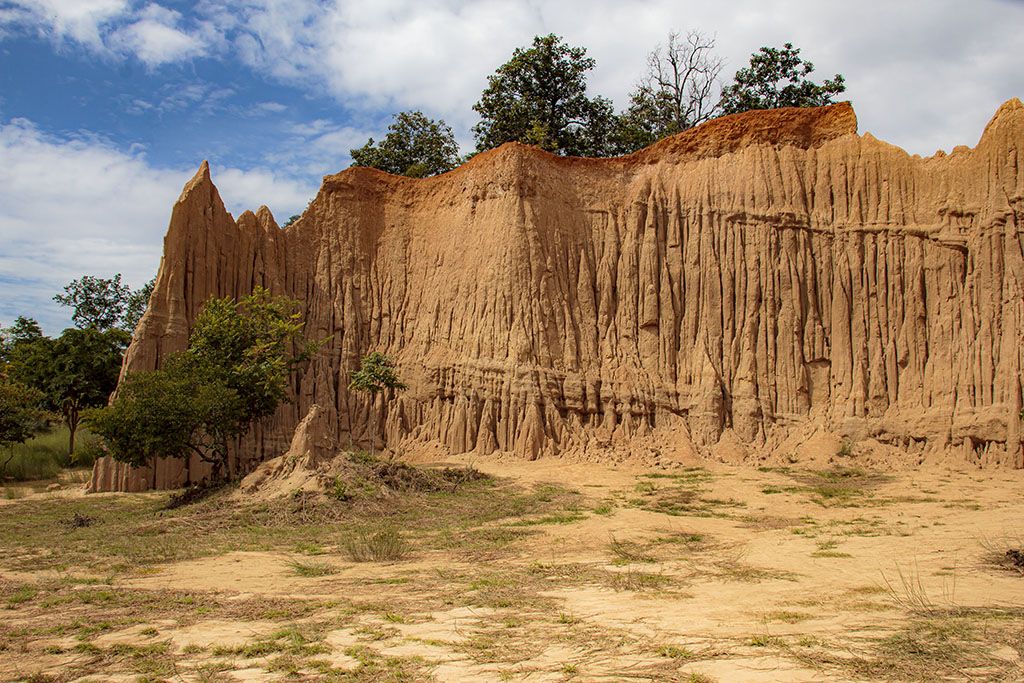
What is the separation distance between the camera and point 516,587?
799 centimetres

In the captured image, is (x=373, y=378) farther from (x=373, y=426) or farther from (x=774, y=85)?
(x=774, y=85)

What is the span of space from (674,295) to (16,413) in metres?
19.3

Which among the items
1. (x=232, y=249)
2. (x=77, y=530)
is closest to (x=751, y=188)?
(x=232, y=249)

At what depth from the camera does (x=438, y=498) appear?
49.5 feet

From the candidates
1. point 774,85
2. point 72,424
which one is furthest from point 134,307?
point 774,85

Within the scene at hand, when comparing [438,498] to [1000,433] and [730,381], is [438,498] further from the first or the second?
[1000,433]

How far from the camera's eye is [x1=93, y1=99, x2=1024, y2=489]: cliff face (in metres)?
20.4

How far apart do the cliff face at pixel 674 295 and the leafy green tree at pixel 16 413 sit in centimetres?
413

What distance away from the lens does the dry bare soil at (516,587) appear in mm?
5418

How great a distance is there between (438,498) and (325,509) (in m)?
2.54

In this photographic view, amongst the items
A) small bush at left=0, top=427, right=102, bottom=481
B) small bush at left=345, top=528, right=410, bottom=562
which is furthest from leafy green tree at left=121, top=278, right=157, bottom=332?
small bush at left=345, top=528, right=410, bottom=562

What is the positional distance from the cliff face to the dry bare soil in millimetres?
5495

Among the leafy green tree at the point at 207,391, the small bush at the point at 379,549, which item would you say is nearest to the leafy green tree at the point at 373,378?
the leafy green tree at the point at 207,391

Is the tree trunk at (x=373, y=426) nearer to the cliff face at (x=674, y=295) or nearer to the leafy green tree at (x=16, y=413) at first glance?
the cliff face at (x=674, y=295)
